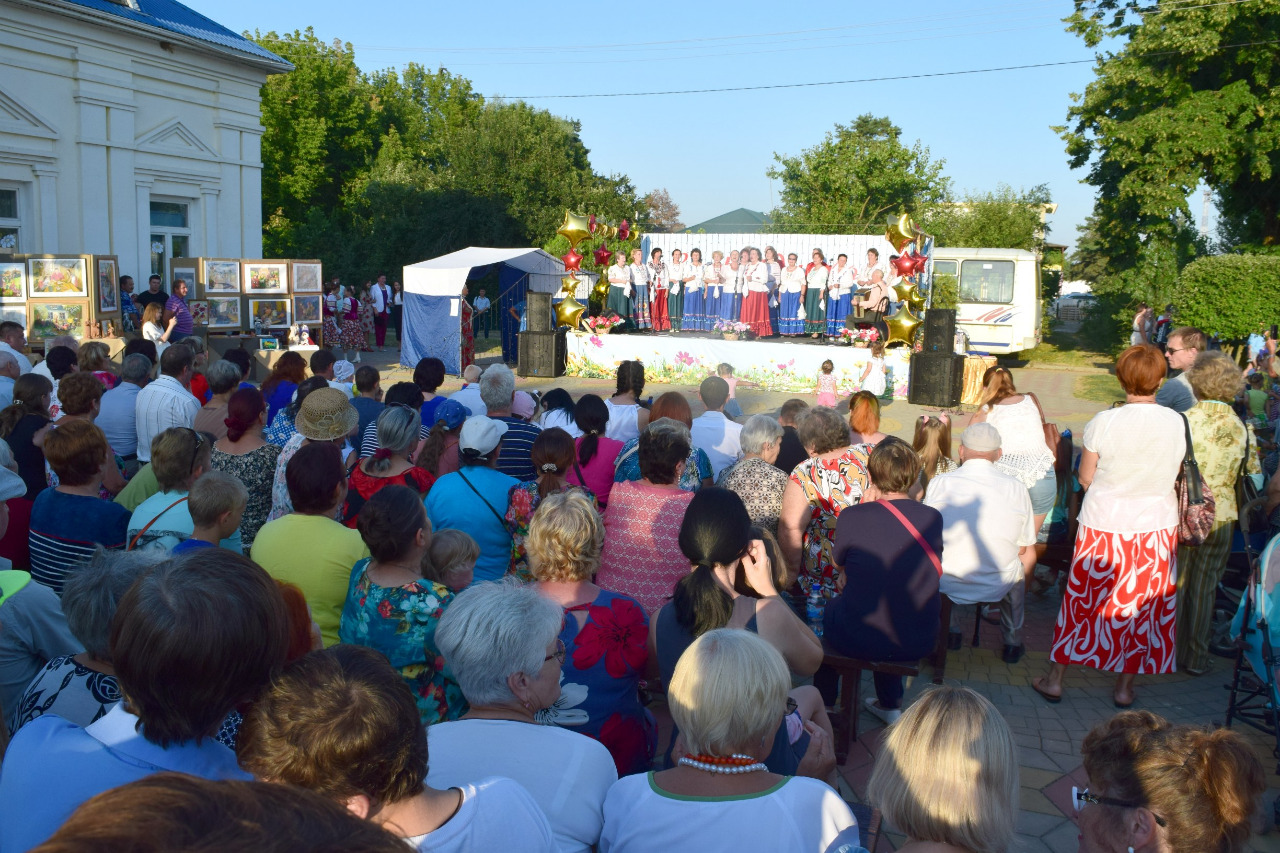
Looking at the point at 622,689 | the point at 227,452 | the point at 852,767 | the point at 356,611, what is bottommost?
the point at 852,767

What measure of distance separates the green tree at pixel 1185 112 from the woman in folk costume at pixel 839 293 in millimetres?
6802

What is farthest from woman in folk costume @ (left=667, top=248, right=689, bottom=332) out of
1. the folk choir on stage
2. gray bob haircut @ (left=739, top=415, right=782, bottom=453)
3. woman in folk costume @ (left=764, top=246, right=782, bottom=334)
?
gray bob haircut @ (left=739, top=415, right=782, bottom=453)

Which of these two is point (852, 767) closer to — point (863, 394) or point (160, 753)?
point (863, 394)

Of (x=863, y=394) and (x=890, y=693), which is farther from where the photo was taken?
(x=863, y=394)

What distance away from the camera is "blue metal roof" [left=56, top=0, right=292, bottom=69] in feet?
49.5

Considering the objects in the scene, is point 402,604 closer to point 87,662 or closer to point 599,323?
point 87,662

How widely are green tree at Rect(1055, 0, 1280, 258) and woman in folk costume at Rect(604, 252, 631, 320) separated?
429 inches

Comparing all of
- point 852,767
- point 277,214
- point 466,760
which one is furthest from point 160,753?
point 277,214

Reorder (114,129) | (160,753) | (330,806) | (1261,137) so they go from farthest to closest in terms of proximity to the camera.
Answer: (1261,137) < (114,129) < (160,753) < (330,806)

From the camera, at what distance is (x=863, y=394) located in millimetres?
5656

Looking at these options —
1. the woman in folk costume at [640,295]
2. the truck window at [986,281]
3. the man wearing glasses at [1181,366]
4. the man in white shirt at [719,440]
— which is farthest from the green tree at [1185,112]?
the man in white shirt at [719,440]

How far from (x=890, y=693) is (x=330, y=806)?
3.95 m

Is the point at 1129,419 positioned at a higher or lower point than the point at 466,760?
higher

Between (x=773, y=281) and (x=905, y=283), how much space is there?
486 centimetres
